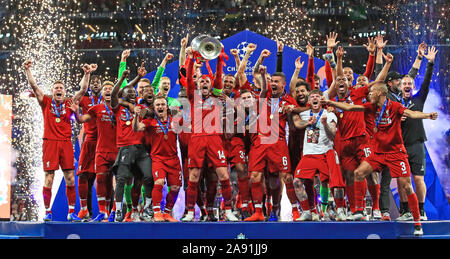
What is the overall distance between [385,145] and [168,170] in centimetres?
245

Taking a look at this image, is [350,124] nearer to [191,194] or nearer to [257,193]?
[257,193]

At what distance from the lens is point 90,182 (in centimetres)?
743

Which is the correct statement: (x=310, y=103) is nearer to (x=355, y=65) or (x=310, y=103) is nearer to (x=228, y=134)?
(x=228, y=134)

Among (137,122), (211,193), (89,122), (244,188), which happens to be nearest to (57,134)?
(89,122)

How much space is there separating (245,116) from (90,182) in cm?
234

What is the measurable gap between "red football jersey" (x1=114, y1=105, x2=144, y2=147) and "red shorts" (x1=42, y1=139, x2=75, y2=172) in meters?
0.79

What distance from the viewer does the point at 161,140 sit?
6488 mm

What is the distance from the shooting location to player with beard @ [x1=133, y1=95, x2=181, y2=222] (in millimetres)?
6383

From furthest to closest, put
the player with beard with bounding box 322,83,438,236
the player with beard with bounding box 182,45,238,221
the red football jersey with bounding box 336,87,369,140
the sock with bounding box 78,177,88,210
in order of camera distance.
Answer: the sock with bounding box 78,177,88,210, the red football jersey with bounding box 336,87,369,140, the player with beard with bounding box 182,45,238,221, the player with beard with bounding box 322,83,438,236

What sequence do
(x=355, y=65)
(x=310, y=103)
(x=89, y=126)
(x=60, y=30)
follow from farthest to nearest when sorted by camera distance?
1. (x=60, y=30)
2. (x=355, y=65)
3. (x=89, y=126)
4. (x=310, y=103)

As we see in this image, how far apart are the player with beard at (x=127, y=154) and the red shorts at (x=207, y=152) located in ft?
1.91

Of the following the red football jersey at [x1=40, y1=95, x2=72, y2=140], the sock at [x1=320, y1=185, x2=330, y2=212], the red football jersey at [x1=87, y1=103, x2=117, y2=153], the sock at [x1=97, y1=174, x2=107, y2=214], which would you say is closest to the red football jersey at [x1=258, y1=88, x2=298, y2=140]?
the sock at [x1=320, y1=185, x2=330, y2=212]

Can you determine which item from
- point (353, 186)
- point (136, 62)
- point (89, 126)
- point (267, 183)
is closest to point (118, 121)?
point (89, 126)

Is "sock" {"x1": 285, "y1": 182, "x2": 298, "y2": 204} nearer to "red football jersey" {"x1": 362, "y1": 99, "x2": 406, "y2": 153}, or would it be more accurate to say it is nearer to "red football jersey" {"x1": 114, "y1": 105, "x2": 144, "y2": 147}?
"red football jersey" {"x1": 362, "y1": 99, "x2": 406, "y2": 153}
